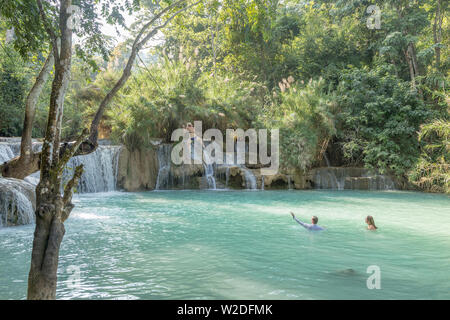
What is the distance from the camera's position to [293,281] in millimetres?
4074

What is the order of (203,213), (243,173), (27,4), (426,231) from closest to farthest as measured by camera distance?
(27,4)
(426,231)
(203,213)
(243,173)

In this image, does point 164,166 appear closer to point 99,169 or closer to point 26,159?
point 99,169

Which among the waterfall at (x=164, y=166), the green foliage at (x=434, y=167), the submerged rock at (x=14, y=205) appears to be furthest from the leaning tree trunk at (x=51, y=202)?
the green foliage at (x=434, y=167)

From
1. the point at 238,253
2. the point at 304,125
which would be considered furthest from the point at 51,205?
the point at 304,125

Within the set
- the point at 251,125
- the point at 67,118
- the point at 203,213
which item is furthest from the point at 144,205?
the point at 67,118

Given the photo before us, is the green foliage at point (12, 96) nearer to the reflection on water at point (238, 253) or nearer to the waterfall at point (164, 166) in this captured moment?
the waterfall at point (164, 166)

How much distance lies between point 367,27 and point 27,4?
18.1m

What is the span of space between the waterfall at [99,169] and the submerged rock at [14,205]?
15.1 feet

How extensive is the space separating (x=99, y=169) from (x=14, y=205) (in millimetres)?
5610

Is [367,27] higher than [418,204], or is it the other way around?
[367,27]

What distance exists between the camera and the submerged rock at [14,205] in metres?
7.01

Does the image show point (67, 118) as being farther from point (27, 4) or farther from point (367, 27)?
point (367, 27)

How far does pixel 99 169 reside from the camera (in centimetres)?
1271

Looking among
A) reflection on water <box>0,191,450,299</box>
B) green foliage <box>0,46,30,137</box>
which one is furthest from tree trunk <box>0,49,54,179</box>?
green foliage <box>0,46,30,137</box>
